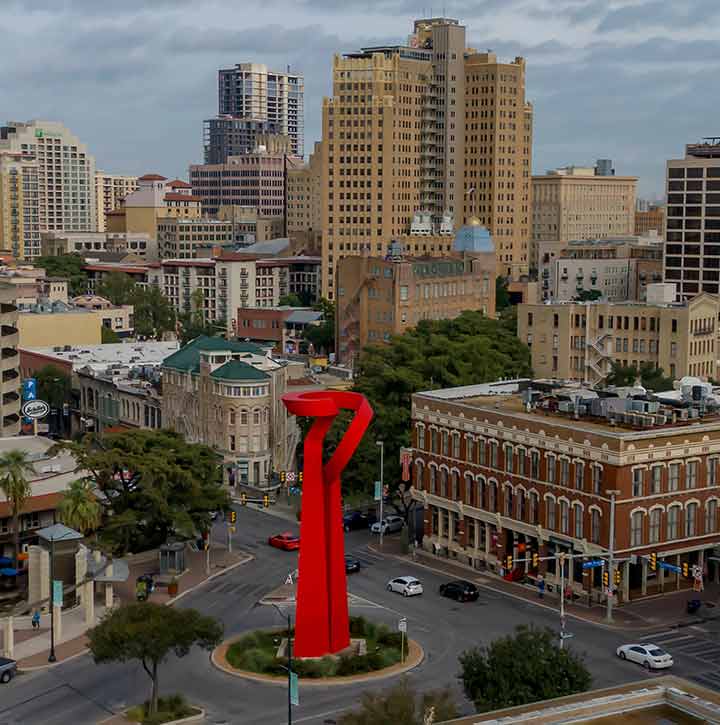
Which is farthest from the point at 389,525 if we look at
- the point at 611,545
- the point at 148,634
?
the point at 148,634

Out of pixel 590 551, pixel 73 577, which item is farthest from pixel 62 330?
pixel 590 551

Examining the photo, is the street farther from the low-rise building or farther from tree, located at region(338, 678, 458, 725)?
the low-rise building

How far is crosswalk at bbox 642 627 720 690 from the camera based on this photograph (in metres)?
74.1

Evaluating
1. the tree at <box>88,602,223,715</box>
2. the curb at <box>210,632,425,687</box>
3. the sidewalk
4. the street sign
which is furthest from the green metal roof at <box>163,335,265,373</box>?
the tree at <box>88,602,223,715</box>

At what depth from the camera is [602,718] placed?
147 feet

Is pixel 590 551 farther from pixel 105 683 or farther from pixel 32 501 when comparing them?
pixel 32 501

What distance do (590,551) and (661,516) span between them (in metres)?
5.08

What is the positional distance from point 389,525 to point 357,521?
12.5 feet

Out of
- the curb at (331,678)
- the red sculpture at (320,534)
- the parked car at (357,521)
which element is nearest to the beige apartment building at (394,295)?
the parked car at (357,521)

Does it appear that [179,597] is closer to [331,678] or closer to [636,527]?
[331,678]

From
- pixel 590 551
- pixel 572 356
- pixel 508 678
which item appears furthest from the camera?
pixel 572 356

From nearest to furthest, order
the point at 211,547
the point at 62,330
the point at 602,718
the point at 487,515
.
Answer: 1. the point at 602,718
2. the point at 487,515
3. the point at 211,547
4. the point at 62,330

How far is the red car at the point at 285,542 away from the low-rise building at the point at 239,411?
826 inches

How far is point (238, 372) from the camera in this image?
421 ft
